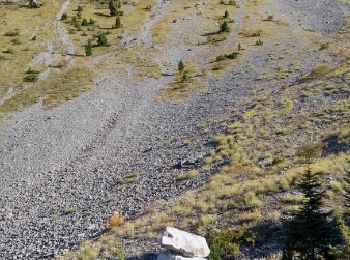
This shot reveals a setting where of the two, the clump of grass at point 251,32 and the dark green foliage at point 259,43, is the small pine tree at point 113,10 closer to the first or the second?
the clump of grass at point 251,32

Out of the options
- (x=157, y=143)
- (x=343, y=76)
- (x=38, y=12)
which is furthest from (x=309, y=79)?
(x=38, y=12)

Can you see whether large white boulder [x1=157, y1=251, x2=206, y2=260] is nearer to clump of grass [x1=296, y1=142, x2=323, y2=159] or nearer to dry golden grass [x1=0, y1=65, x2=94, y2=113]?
clump of grass [x1=296, y1=142, x2=323, y2=159]

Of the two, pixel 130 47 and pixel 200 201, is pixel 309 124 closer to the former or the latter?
pixel 200 201

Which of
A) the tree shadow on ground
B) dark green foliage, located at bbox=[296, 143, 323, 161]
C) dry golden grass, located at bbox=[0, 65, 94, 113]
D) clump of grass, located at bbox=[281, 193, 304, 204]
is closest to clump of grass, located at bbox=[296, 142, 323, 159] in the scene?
dark green foliage, located at bbox=[296, 143, 323, 161]

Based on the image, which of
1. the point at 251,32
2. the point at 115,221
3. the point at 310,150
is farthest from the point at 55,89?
the point at 251,32

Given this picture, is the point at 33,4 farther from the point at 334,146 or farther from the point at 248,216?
the point at 248,216
